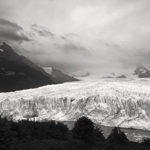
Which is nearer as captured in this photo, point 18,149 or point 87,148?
point 18,149

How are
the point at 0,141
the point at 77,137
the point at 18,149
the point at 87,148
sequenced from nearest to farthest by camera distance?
the point at 0,141 < the point at 18,149 < the point at 87,148 < the point at 77,137

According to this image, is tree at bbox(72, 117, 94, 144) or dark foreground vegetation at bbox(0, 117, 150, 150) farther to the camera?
tree at bbox(72, 117, 94, 144)

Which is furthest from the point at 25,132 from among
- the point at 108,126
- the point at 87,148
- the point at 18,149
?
the point at 108,126

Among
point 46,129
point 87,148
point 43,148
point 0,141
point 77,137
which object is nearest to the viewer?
point 0,141

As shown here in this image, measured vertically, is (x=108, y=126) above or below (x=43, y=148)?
above

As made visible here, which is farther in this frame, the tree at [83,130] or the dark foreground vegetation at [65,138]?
the tree at [83,130]

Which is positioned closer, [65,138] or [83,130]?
[83,130]

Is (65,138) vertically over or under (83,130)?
under

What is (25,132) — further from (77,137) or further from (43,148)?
(43,148)
